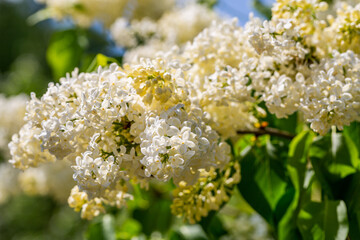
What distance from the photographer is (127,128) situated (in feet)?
1.73

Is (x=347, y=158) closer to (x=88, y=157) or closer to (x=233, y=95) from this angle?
(x=233, y=95)

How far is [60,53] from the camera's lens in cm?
135

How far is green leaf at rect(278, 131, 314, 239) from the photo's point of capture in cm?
62

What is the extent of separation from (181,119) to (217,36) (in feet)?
0.91

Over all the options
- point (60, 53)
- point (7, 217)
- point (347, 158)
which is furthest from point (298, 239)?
point (7, 217)

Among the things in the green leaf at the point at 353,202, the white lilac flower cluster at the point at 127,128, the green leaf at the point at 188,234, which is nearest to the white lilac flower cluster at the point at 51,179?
the green leaf at the point at 188,234

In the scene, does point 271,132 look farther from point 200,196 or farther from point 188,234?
point 188,234

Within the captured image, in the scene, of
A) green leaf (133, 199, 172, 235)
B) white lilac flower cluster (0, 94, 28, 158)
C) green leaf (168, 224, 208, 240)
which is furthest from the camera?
white lilac flower cluster (0, 94, 28, 158)

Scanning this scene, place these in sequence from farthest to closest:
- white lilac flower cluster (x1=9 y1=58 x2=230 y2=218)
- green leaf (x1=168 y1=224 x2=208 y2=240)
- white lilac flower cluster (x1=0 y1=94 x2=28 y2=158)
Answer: white lilac flower cluster (x1=0 y1=94 x2=28 y2=158), green leaf (x1=168 y1=224 x2=208 y2=240), white lilac flower cluster (x1=9 y1=58 x2=230 y2=218)

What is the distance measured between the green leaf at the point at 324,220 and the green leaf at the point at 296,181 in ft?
0.06

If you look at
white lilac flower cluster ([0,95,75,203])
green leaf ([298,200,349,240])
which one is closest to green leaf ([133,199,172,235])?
white lilac flower cluster ([0,95,75,203])

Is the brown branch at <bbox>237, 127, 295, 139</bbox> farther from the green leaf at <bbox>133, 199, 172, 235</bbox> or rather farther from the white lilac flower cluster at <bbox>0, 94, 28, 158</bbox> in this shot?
the white lilac flower cluster at <bbox>0, 94, 28, 158</bbox>

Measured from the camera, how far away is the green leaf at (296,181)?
2.03 ft

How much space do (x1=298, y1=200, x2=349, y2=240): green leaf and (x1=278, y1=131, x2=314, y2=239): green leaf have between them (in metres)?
0.02
